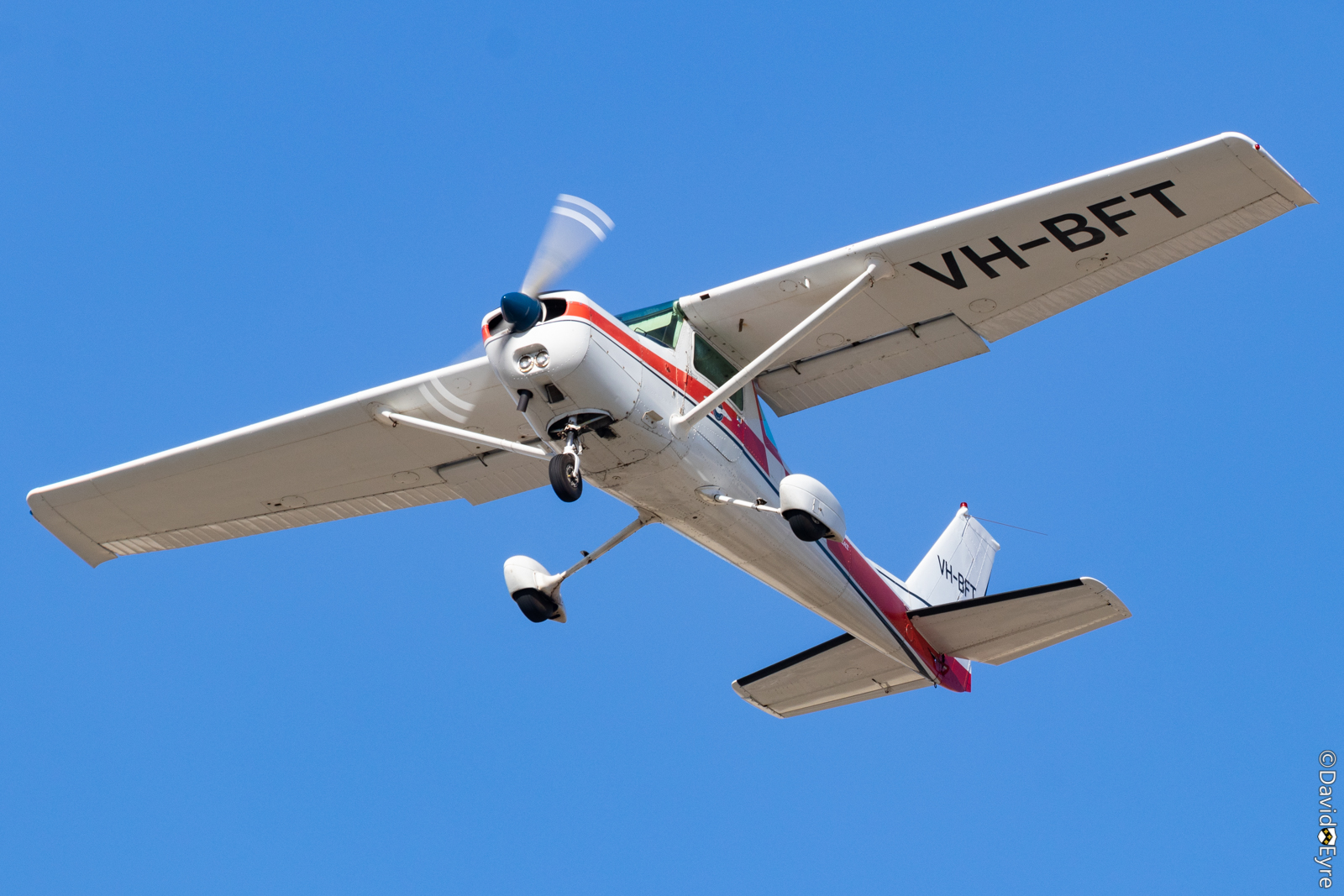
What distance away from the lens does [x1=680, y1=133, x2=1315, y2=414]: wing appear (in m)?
12.8

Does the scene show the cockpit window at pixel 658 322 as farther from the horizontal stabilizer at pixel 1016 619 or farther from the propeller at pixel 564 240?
the horizontal stabilizer at pixel 1016 619

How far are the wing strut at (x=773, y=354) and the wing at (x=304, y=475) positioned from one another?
2.32 meters

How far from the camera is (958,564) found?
1881cm

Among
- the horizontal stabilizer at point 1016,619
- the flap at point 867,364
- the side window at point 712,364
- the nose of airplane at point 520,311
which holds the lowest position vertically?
the horizontal stabilizer at point 1016,619

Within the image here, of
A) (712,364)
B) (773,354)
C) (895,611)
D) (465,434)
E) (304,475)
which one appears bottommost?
(895,611)

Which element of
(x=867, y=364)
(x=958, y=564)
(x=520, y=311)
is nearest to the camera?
(x=520, y=311)

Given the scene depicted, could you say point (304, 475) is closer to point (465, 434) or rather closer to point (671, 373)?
point (465, 434)

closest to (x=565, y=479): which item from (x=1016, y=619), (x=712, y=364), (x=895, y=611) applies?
(x=712, y=364)

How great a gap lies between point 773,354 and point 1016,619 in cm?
470

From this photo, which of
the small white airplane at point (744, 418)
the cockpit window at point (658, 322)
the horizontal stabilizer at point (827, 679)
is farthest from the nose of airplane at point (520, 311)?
the horizontal stabilizer at point (827, 679)

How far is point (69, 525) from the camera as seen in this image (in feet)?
53.5

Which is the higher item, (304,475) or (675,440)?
(304,475)

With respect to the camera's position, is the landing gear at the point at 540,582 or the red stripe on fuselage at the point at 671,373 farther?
Answer: the landing gear at the point at 540,582

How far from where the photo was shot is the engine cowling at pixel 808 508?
12.6 m
